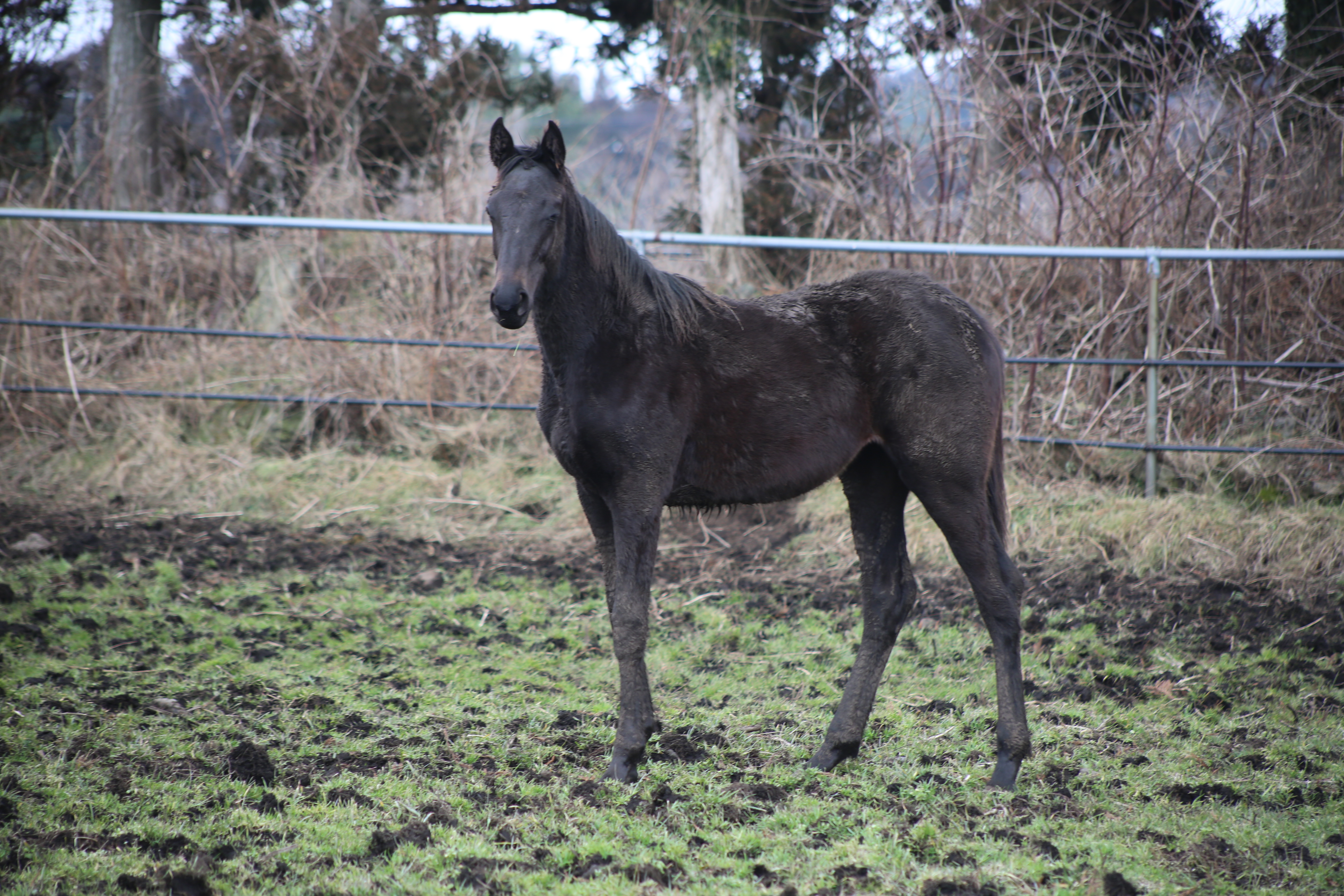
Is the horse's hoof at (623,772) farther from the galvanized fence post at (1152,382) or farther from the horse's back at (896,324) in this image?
the galvanized fence post at (1152,382)

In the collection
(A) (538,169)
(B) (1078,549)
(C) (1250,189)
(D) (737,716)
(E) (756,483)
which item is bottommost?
(D) (737,716)

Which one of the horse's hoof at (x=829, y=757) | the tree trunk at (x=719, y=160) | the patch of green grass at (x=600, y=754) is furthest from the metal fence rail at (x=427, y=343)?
the tree trunk at (x=719, y=160)

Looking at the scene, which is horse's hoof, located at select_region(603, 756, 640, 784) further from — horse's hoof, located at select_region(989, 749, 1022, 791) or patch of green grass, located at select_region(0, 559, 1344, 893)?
horse's hoof, located at select_region(989, 749, 1022, 791)

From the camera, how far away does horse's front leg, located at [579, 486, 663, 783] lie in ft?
10.1

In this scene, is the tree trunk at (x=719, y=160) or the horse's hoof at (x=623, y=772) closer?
the horse's hoof at (x=623, y=772)

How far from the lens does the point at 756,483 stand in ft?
10.8

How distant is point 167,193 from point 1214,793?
408 inches

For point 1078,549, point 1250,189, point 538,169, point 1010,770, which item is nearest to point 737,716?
point 1010,770

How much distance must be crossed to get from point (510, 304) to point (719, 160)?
7.32 meters

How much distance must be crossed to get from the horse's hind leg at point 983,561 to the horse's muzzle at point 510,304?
1447 mm

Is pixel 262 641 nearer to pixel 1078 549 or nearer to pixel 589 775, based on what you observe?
pixel 589 775

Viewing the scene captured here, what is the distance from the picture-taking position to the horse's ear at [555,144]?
2.87 meters

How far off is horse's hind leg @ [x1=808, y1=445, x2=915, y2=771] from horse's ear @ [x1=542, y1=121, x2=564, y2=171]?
1.49 m

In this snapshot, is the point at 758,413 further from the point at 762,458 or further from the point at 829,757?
the point at 829,757
